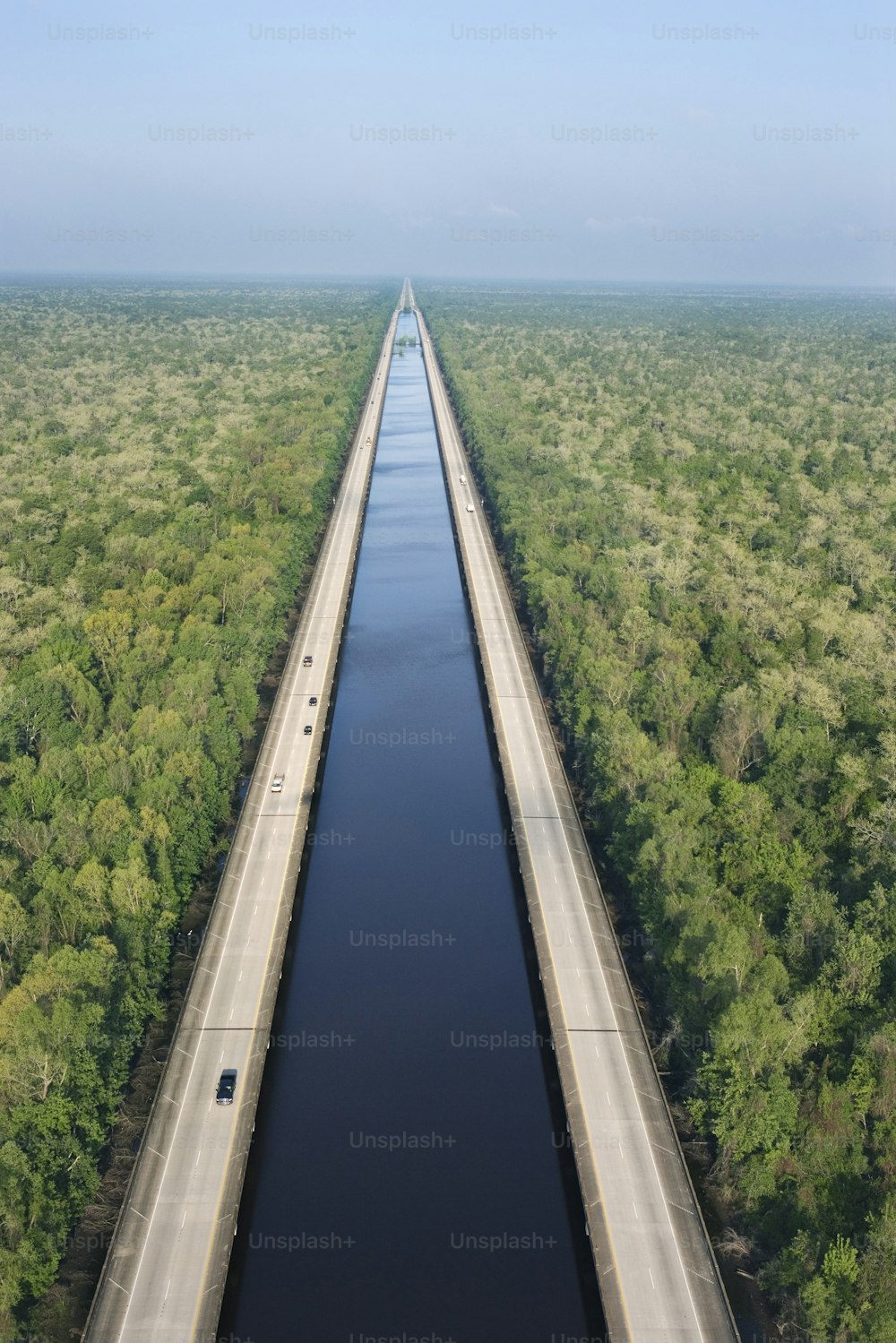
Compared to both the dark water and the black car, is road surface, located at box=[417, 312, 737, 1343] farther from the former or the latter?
the black car

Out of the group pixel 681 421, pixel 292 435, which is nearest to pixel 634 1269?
pixel 292 435

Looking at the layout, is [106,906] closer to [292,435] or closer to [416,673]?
[416,673]

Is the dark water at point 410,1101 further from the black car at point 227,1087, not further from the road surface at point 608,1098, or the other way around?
the black car at point 227,1087

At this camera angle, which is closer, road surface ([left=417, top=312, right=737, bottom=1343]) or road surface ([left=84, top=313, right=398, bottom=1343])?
road surface ([left=84, top=313, right=398, bottom=1343])

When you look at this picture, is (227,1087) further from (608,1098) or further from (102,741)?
(102,741)

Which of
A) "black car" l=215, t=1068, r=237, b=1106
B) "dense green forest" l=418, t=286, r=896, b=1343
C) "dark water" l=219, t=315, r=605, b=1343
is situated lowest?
"dark water" l=219, t=315, r=605, b=1343

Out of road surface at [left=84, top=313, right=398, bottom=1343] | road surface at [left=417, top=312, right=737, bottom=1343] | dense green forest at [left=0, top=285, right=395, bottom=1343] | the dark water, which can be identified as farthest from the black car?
road surface at [left=417, top=312, right=737, bottom=1343]
